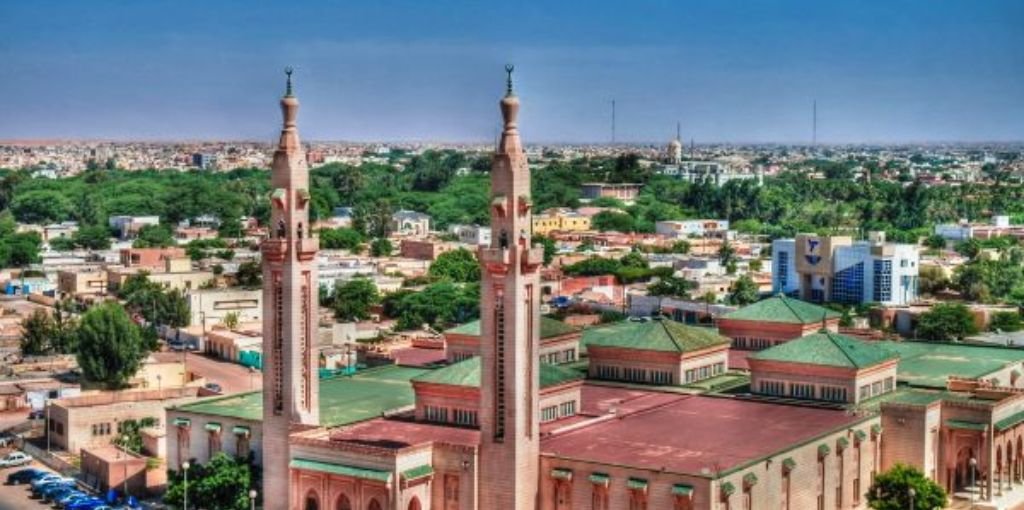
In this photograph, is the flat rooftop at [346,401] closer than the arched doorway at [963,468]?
Yes

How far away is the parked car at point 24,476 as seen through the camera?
34219mm

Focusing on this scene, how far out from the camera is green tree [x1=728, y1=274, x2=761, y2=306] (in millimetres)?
62062

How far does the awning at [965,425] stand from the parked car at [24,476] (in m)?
19.7

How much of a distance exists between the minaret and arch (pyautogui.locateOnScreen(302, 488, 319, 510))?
10.0ft

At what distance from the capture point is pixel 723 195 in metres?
114

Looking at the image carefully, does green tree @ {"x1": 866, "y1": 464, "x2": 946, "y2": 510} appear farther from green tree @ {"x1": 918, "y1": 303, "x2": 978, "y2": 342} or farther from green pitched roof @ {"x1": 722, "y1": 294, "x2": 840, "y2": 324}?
green tree @ {"x1": 918, "y1": 303, "x2": 978, "y2": 342}

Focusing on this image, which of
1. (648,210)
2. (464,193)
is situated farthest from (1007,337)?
(464,193)

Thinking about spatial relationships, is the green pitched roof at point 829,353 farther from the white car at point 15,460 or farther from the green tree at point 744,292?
the green tree at point 744,292

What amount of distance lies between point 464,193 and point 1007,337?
73.7 m

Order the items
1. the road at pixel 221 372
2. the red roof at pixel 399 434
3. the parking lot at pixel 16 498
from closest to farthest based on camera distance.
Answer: the red roof at pixel 399 434
the parking lot at pixel 16 498
the road at pixel 221 372

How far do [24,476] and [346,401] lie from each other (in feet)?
Result: 26.1

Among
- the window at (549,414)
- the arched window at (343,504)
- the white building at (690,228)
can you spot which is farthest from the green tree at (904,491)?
the white building at (690,228)

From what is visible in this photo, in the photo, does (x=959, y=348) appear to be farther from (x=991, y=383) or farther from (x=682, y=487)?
(x=682, y=487)

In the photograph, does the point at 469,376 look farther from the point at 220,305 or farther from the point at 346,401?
the point at 220,305
